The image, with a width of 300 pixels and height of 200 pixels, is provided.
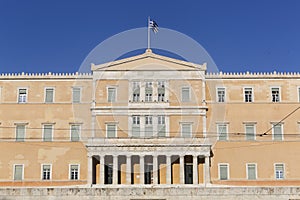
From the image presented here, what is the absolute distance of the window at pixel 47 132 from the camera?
44469 mm

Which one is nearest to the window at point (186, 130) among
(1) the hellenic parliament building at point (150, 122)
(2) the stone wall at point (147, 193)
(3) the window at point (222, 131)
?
(1) the hellenic parliament building at point (150, 122)

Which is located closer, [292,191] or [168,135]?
[292,191]

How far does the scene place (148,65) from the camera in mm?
44844

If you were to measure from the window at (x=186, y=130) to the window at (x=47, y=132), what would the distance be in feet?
37.2

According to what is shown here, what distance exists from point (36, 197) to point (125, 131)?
19397mm

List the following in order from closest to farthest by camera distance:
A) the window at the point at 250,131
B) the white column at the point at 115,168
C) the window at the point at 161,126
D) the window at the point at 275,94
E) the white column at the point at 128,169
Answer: the white column at the point at 115,168 → the white column at the point at 128,169 → the window at the point at 161,126 → the window at the point at 250,131 → the window at the point at 275,94

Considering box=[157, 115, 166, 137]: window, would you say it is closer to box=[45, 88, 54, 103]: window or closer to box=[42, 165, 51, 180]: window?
box=[45, 88, 54, 103]: window

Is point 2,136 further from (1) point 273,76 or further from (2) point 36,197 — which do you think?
(1) point 273,76

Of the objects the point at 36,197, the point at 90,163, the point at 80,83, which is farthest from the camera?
the point at 80,83

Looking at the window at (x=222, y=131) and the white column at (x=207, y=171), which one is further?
the window at (x=222, y=131)

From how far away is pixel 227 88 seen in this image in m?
45.4

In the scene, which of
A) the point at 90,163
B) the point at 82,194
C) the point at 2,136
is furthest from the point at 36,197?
the point at 2,136

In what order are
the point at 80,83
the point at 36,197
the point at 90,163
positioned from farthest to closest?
1. the point at 80,83
2. the point at 90,163
3. the point at 36,197

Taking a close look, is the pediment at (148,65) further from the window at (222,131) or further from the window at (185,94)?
the window at (222,131)
